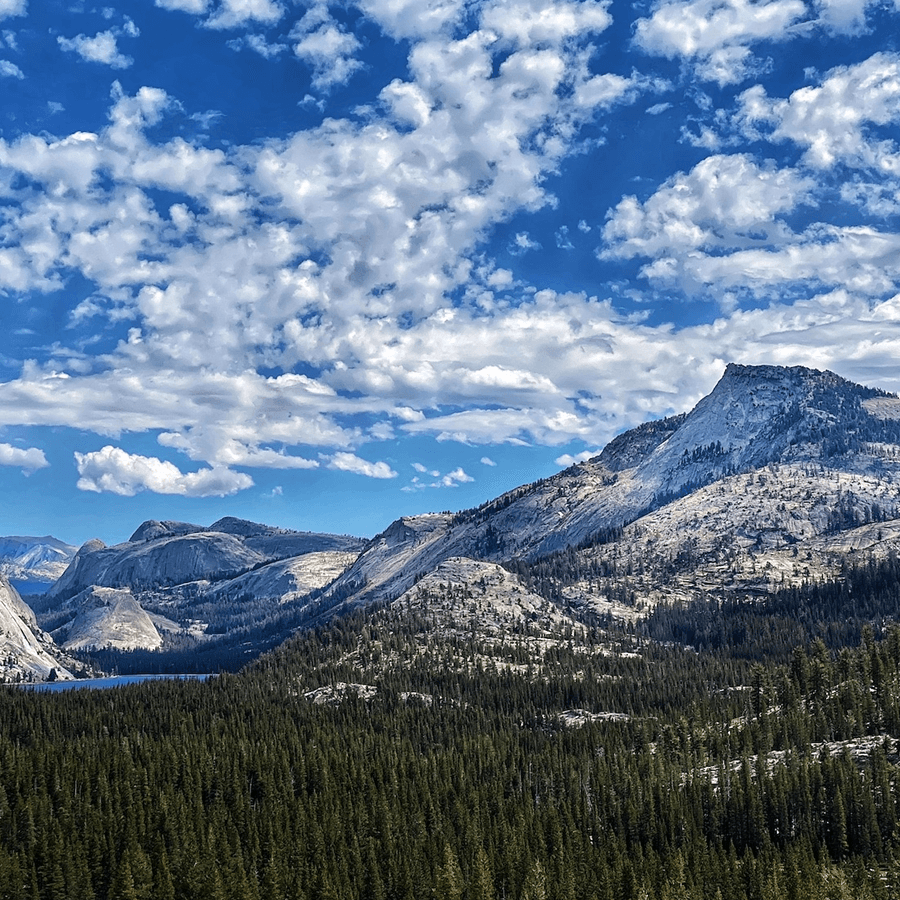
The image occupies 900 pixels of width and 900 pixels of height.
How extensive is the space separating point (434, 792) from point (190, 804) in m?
51.7

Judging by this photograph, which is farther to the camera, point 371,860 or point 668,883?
point 371,860

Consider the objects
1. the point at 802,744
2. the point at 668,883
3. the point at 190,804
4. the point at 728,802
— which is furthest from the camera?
the point at 802,744

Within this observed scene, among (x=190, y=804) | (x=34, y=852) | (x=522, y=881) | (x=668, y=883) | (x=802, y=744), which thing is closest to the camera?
(x=668, y=883)

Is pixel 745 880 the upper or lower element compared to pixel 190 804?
lower

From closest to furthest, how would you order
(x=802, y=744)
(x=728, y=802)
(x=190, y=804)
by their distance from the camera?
(x=728, y=802)
(x=190, y=804)
(x=802, y=744)

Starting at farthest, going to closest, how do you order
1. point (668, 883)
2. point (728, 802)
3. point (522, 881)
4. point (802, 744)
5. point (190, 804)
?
point (802, 744), point (190, 804), point (728, 802), point (522, 881), point (668, 883)

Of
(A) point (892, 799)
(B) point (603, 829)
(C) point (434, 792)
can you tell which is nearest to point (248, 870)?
(C) point (434, 792)

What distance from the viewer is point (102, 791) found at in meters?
187

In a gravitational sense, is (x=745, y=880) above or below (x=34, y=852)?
below

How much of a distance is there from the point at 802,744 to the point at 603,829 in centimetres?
5545

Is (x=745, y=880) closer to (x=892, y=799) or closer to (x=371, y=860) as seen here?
(x=892, y=799)

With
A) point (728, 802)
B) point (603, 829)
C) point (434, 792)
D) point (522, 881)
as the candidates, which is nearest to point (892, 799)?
point (728, 802)

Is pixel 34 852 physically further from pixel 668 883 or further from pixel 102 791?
pixel 668 883

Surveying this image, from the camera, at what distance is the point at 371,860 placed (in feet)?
516
